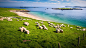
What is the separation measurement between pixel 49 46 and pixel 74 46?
447cm

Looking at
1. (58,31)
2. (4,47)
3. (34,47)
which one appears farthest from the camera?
(58,31)

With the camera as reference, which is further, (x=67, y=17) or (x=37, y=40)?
(x=67, y=17)

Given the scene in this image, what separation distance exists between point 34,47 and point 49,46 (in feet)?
8.59

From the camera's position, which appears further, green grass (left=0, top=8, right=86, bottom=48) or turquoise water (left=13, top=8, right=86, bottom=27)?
turquoise water (left=13, top=8, right=86, bottom=27)

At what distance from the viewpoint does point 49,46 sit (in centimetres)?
1195

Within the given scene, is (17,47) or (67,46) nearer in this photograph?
(17,47)

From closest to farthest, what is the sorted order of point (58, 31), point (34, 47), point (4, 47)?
point (4, 47) → point (34, 47) → point (58, 31)

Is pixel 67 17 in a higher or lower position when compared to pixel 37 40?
lower

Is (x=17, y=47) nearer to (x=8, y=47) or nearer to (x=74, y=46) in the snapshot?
(x=8, y=47)

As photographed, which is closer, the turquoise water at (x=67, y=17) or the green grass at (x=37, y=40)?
the green grass at (x=37, y=40)

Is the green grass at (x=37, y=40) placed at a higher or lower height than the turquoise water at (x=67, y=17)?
higher

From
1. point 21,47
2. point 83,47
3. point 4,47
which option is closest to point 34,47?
point 21,47

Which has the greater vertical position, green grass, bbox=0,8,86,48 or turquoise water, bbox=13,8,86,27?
green grass, bbox=0,8,86,48

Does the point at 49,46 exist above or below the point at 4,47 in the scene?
below
